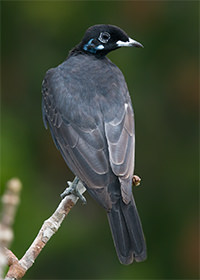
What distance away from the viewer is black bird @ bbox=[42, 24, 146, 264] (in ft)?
13.1

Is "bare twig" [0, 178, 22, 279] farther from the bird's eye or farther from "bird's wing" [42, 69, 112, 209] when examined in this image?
the bird's eye

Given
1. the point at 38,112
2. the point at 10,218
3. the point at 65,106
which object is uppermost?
the point at 10,218

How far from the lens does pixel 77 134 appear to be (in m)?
4.55

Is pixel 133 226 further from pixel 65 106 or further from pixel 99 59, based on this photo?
pixel 99 59

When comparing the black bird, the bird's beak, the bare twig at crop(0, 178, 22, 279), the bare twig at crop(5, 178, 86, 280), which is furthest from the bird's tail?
the bare twig at crop(0, 178, 22, 279)

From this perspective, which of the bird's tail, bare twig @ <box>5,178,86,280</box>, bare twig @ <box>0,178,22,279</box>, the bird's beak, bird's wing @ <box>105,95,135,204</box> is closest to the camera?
bare twig @ <box>0,178,22,279</box>

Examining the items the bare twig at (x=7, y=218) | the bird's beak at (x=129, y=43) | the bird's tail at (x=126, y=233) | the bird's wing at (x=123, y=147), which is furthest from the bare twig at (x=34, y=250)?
the bird's beak at (x=129, y=43)

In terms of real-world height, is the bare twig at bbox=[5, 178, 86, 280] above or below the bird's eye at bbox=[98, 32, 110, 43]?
below

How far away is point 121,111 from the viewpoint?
4.73 meters

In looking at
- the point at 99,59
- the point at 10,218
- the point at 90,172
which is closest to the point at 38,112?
the point at 99,59

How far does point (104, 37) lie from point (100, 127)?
973 mm

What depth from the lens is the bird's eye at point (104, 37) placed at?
16.7ft

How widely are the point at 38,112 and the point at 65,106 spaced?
3.27 meters

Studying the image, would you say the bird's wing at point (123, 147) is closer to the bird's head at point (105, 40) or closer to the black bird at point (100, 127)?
the black bird at point (100, 127)
